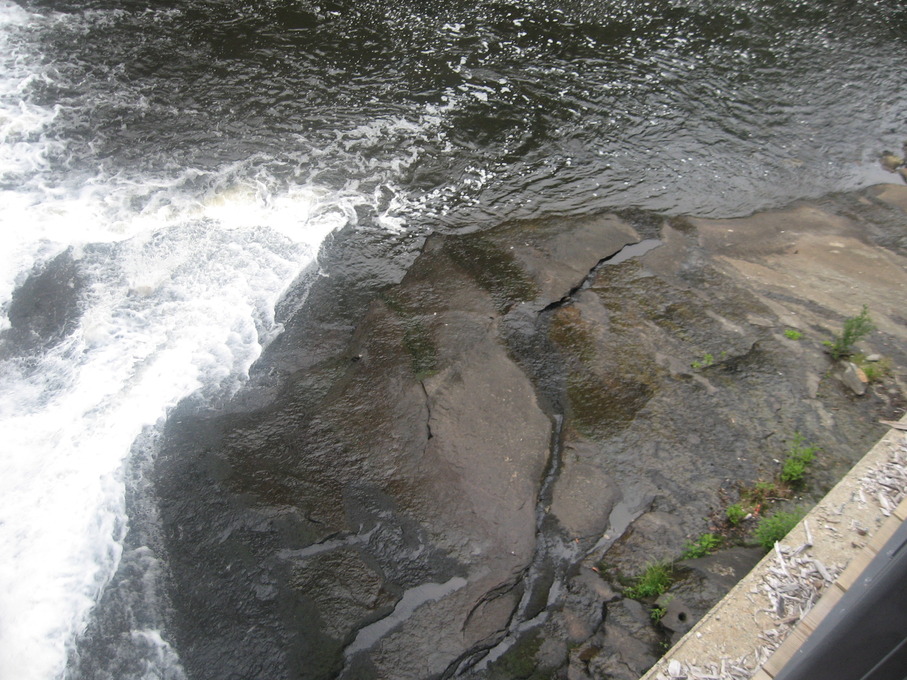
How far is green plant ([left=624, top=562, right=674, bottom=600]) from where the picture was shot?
147 inches

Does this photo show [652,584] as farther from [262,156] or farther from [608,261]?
[262,156]

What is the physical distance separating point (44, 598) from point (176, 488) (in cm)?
96

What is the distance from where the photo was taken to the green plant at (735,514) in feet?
13.2

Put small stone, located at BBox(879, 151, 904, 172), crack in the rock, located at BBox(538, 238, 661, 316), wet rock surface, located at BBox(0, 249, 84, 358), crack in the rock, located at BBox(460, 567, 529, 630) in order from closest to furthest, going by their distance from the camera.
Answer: crack in the rock, located at BBox(460, 567, 529, 630) < wet rock surface, located at BBox(0, 249, 84, 358) < crack in the rock, located at BBox(538, 238, 661, 316) < small stone, located at BBox(879, 151, 904, 172)

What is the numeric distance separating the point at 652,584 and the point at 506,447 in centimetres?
129

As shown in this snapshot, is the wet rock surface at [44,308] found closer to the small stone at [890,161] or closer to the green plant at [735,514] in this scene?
the green plant at [735,514]

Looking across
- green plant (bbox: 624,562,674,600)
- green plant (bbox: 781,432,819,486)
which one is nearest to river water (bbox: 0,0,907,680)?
green plant (bbox: 624,562,674,600)

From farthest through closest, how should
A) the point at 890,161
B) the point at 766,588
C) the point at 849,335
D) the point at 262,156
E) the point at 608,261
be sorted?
the point at 890,161 < the point at 262,156 < the point at 608,261 < the point at 849,335 < the point at 766,588

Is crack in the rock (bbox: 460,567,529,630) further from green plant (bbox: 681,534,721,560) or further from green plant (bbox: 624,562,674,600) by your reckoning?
green plant (bbox: 681,534,721,560)

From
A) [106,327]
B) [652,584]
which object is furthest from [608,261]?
[106,327]

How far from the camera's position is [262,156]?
23.2ft

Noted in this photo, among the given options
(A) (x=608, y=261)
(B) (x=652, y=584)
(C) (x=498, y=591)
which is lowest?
(C) (x=498, y=591)

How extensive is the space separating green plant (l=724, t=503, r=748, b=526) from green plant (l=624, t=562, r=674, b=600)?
21.4 inches

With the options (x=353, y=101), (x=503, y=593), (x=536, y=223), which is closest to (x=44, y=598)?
(x=503, y=593)
